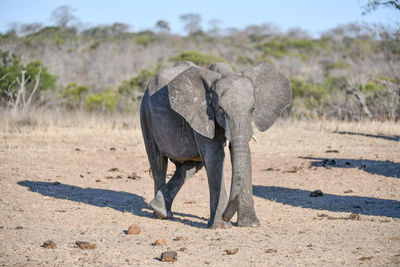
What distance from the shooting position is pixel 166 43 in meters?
59.4

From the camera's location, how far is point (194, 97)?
6680mm

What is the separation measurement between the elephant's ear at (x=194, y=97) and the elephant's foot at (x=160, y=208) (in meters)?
1.42

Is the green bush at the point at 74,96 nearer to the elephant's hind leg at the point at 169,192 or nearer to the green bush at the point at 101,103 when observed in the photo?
the green bush at the point at 101,103

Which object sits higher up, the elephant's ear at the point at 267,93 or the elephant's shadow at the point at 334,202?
the elephant's ear at the point at 267,93

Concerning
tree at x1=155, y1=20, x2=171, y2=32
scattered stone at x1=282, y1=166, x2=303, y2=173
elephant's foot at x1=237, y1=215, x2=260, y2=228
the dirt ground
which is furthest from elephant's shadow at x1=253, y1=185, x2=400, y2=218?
tree at x1=155, y1=20, x2=171, y2=32

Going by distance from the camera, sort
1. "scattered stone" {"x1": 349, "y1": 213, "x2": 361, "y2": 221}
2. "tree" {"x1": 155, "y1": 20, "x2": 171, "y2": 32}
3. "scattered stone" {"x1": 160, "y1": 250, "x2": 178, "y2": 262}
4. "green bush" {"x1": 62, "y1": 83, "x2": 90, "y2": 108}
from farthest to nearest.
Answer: "tree" {"x1": 155, "y1": 20, "x2": 171, "y2": 32} → "green bush" {"x1": 62, "y1": 83, "x2": 90, "y2": 108} → "scattered stone" {"x1": 349, "y1": 213, "x2": 361, "y2": 221} → "scattered stone" {"x1": 160, "y1": 250, "x2": 178, "y2": 262}

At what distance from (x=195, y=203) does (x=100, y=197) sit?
1.54m

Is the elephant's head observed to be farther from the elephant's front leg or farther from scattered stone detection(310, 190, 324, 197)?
scattered stone detection(310, 190, 324, 197)

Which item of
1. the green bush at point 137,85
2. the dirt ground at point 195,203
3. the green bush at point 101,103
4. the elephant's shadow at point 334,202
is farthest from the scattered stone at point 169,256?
the green bush at point 137,85

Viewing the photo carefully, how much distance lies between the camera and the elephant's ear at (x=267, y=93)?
266 inches

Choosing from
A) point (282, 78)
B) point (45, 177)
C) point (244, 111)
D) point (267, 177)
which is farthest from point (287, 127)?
point (244, 111)

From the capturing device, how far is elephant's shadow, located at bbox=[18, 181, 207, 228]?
8.12 m

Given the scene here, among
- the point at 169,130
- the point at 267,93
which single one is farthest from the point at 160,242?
the point at 267,93

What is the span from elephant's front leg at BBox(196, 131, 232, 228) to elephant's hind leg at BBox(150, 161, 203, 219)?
900 mm
